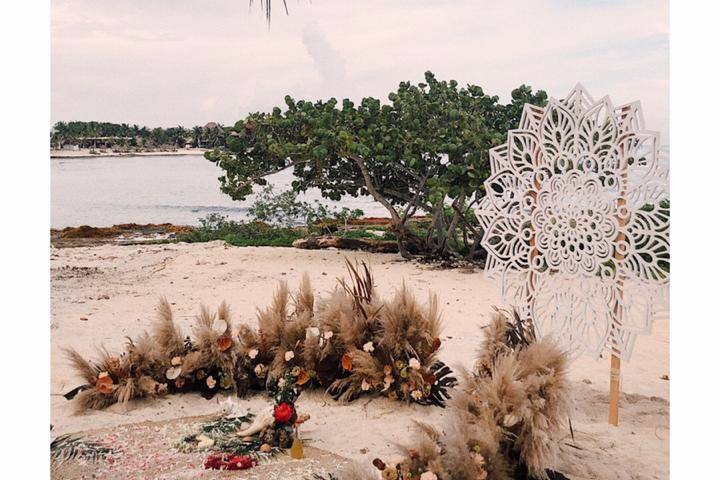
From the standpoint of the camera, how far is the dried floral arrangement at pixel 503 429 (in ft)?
7.26

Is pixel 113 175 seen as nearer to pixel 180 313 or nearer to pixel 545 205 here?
pixel 180 313

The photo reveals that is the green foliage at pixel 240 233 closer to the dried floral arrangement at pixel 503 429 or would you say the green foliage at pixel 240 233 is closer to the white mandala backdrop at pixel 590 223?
the white mandala backdrop at pixel 590 223

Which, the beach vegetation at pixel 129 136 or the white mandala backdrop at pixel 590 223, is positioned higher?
the beach vegetation at pixel 129 136

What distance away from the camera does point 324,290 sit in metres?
5.76

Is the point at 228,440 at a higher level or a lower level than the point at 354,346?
lower

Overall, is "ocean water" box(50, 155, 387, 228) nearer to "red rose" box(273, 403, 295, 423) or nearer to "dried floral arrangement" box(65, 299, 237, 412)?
"dried floral arrangement" box(65, 299, 237, 412)

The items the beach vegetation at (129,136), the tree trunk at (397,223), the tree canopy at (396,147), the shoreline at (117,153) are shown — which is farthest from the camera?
the shoreline at (117,153)

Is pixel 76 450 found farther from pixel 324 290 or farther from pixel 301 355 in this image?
pixel 324 290

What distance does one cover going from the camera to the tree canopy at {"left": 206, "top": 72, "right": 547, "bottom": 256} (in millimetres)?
6281

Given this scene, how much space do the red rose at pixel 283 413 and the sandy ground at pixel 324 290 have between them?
0.66 feet

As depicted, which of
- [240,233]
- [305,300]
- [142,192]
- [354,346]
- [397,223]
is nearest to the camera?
[354,346]

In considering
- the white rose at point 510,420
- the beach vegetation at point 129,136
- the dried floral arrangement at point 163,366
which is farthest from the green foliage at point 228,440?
the beach vegetation at point 129,136

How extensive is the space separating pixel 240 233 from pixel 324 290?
288 cm

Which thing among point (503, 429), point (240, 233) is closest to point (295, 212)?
point (240, 233)
